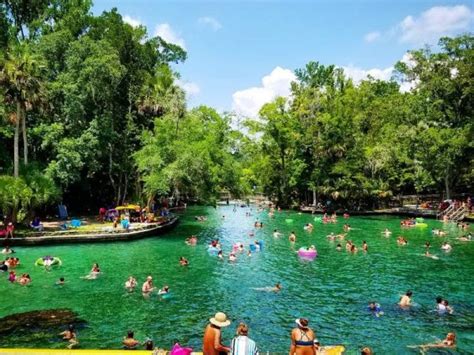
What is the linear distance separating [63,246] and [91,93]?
59.6 ft

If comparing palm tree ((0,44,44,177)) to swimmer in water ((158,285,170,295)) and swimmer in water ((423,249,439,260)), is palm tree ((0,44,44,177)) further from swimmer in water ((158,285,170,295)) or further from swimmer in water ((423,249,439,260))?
swimmer in water ((423,249,439,260))

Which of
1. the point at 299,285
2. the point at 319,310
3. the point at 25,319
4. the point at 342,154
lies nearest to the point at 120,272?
the point at 25,319

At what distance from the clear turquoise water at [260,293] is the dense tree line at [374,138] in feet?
84.9

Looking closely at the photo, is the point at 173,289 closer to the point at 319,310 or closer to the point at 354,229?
the point at 319,310

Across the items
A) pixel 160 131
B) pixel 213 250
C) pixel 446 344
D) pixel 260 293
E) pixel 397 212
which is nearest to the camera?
pixel 446 344

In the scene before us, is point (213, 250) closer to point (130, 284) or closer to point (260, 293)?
point (130, 284)

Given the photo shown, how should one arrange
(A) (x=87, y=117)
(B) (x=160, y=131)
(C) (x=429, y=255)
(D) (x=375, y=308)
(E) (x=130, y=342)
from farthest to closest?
(A) (x=87, y=117), (B) (x=160, y=131), (C) (x=429, y=255), (D) (x=375, y=308), (E) (x=130, y=342)

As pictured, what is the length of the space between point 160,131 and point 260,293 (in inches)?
1036

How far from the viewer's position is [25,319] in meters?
19.5

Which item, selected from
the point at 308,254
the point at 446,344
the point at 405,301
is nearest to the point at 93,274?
the point at 308,254

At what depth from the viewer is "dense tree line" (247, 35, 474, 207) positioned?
62.4 meters

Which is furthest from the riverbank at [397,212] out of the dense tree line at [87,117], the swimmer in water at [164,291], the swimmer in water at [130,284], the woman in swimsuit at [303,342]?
the woman in swimsuit at [303,342]

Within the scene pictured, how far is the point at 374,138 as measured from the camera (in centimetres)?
8219

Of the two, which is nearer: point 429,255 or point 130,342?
point 130,342
